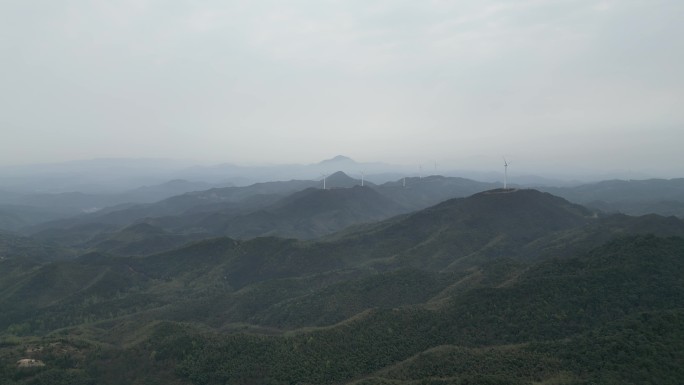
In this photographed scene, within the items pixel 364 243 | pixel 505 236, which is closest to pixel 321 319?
pixel 364 243

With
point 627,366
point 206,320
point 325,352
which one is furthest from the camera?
point 206,320

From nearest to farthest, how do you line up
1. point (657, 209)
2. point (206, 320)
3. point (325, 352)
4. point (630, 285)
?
point (325, 352)
point (630, 285)
point (206, 320)
point (657, 209)

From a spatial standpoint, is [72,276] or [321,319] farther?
[72,276]

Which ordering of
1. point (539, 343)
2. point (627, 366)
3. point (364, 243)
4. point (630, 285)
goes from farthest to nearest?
point (364, 243) < point (630, 285) < point (539, 343) < point (627, 366)

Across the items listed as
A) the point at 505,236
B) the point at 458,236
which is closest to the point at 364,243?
the point at 458,236

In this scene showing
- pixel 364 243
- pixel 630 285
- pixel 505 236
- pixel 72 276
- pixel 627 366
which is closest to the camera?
pixel 627 366

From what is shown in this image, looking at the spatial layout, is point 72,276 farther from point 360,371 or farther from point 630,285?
point 630,285

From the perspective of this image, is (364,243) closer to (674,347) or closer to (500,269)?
(500,269)

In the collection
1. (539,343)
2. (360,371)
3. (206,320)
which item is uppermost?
(539,343)

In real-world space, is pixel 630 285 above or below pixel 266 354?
above
